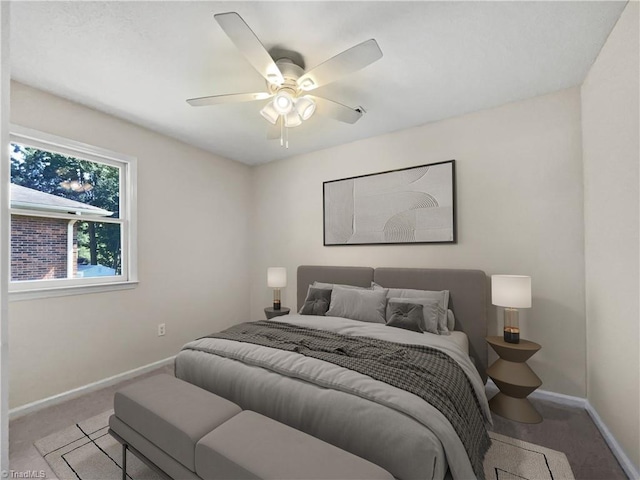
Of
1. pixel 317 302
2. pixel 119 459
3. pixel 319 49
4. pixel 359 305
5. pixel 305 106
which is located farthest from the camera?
pixel 317 302

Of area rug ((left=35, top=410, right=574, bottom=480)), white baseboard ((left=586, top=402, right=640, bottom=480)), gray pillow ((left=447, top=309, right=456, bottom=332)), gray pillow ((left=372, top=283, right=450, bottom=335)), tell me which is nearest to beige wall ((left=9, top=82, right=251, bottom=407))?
area rug ((left=35, top=410, right=574, bottom=480))

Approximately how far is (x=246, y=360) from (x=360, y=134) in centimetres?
271

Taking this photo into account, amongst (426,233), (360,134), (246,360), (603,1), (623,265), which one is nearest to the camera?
(603,1)

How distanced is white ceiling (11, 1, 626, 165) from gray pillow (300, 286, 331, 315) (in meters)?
1.92

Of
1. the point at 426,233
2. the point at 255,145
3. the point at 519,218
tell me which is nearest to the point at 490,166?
the point at 519,218

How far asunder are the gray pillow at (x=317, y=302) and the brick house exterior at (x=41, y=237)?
7.30 feet

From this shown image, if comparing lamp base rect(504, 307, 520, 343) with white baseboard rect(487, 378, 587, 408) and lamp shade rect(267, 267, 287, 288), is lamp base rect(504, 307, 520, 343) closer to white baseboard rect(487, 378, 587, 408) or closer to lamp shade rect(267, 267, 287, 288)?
white baseboard rect(487, 378, 587, 408)

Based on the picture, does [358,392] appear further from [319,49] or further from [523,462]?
[319,49]

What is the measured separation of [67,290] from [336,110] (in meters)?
2.79

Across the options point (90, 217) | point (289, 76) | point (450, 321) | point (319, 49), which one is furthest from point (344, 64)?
point (90, 217)

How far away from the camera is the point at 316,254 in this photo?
3.92 meters

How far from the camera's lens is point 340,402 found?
1.43 metres

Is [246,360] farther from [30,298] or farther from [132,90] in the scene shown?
[132,90]

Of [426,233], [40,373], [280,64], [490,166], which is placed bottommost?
[40,373]
